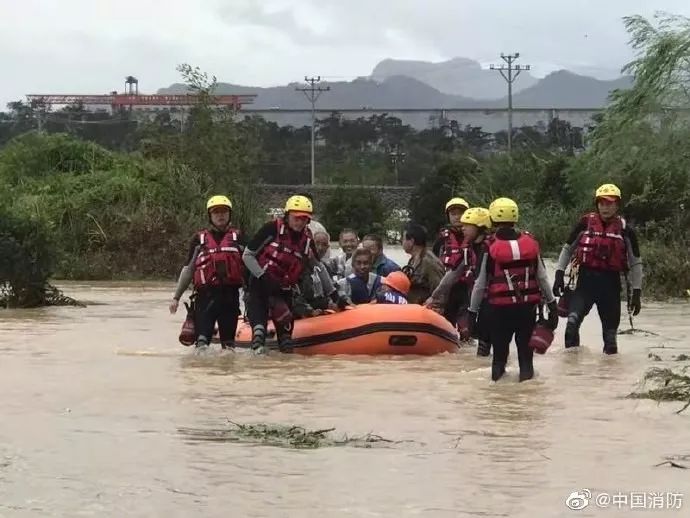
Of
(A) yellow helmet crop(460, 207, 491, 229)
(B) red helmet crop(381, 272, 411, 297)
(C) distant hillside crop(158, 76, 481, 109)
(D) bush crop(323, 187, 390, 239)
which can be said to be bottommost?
(D) bush crop(323, 187, 390, 239)

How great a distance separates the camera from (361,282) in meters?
13.3

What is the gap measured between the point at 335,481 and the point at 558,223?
35.0 metres

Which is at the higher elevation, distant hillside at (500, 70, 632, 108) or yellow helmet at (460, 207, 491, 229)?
distant hillside at (500, 70, 632, 108)

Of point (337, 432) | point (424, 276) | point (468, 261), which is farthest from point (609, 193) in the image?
point (337, 432)

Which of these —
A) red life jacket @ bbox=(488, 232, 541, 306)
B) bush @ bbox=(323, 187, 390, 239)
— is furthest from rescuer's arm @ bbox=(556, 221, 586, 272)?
bush @ bbox=(323, 187, 390, 239)

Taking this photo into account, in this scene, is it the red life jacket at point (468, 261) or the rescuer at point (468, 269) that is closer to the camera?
the rescuer at point (468, 269)

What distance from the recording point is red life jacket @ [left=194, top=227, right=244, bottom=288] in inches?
471

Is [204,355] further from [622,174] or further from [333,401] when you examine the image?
[622,174]

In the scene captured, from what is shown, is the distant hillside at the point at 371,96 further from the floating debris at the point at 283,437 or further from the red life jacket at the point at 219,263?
the floating debris at the point at 283,437

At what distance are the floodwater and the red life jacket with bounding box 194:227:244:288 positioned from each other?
754mm

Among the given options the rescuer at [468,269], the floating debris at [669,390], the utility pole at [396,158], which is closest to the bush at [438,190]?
the utility pole at [396,158]

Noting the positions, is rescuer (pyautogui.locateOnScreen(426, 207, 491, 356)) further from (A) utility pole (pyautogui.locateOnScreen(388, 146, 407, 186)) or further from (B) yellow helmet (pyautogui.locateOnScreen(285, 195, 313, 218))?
(A) utility pole (pyautogui.locateOnScreen(388, 146, 407, 186))

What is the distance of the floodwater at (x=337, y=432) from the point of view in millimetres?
6383

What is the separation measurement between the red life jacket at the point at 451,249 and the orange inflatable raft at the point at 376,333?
0.56m
